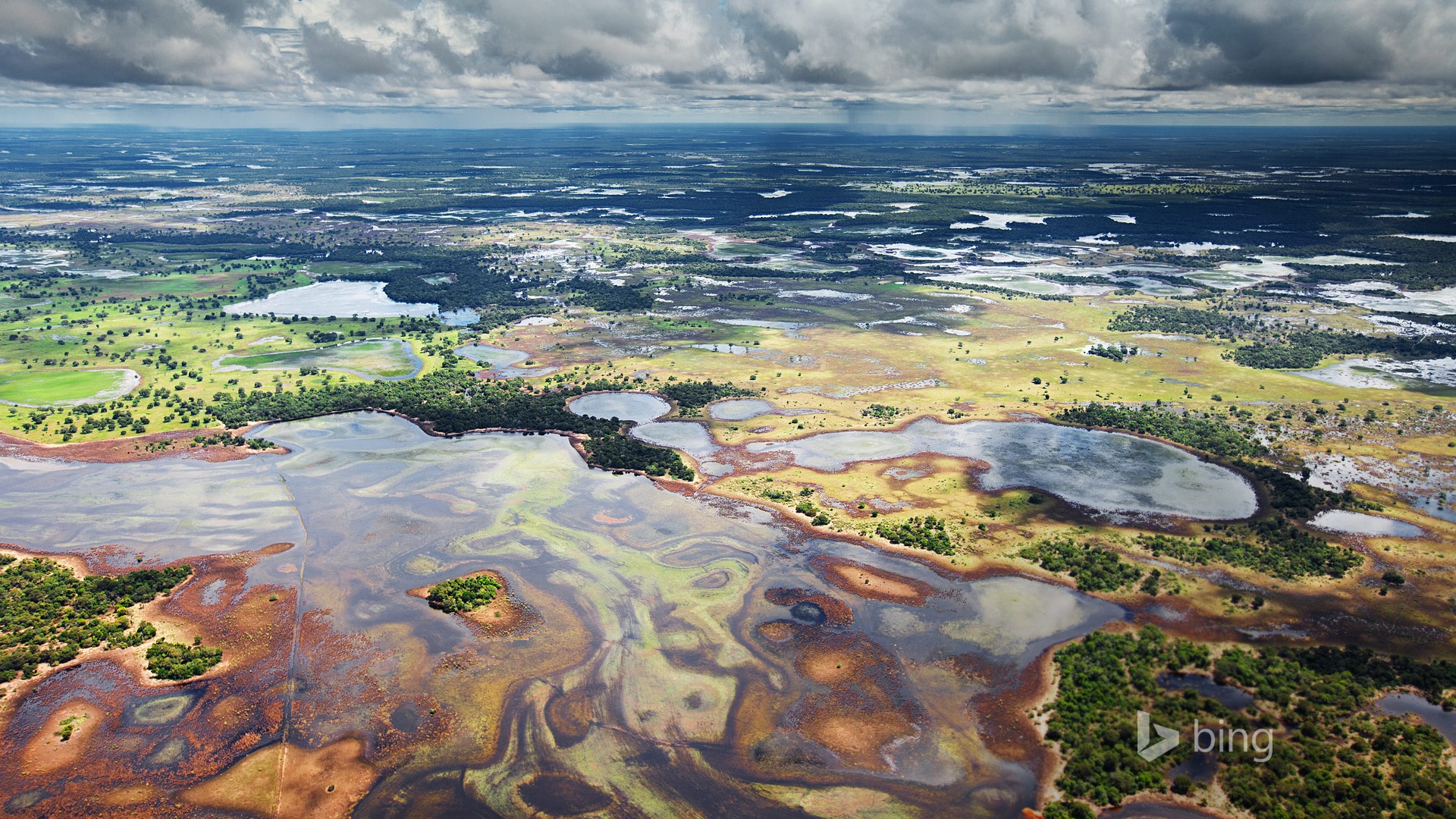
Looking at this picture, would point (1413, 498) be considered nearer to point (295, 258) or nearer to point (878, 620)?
point (878, 620)

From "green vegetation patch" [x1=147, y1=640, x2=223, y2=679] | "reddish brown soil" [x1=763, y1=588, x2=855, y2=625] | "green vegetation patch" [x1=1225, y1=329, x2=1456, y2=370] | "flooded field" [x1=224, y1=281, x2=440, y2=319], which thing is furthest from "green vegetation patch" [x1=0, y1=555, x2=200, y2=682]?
"green vegetation patch" [x1=1225, y1=329, x2=1456, y2=370]

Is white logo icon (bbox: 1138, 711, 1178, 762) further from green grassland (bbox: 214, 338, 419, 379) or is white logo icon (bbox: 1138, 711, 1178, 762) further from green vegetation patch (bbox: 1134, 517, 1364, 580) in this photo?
green grassland (bbox: 214, 338, 419, 379)

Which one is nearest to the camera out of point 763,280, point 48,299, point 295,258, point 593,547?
point 593,547

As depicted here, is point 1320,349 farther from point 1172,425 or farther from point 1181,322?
point 1172,425

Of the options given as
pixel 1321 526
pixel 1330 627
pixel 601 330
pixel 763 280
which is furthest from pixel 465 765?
pixel 763 280

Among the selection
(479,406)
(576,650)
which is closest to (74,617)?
(576,650)

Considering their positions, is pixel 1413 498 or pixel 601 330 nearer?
pixel 1413 498
